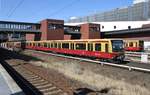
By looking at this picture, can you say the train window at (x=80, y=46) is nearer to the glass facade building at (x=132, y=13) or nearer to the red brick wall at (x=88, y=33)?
the red brick wall at (x=88, y=33)

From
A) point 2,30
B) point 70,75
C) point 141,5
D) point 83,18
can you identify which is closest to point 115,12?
point 141,5

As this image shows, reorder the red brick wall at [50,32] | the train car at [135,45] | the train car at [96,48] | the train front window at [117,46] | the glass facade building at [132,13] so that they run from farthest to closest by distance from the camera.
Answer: the glass facade building at [132,13], the red brick wall at [50,32], the train car at [135,45], the train front window at [117,46], the train car at [96,48]

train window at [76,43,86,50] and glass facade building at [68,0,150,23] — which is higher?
glass facade building at [68,0,150,23]

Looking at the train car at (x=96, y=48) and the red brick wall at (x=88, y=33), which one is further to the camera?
the red brick wall at (x=88, y=33)

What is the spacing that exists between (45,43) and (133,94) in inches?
1496

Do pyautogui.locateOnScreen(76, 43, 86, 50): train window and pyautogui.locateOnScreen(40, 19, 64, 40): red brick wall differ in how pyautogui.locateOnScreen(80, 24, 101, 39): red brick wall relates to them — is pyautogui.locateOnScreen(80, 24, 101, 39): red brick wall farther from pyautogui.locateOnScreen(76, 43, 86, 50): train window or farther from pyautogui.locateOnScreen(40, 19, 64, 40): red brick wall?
pyautogui.locateOnScreen(76, 43, 86, 50): train window

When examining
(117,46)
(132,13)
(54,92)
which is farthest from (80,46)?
(132,13)

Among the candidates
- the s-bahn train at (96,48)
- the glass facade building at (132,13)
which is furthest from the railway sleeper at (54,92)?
the glass facade building at (132,13)

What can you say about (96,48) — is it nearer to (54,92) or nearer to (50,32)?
(54,92)

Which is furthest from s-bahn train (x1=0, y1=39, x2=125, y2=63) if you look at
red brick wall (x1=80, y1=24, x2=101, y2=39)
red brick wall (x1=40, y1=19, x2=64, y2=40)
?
red brick wall (x1=80, y1=24, x2=101, y2=39)

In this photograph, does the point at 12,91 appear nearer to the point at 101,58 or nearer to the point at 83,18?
the point at 101,58

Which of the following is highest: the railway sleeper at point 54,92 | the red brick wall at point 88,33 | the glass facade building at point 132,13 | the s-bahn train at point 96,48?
the glass facade building at point 132,13

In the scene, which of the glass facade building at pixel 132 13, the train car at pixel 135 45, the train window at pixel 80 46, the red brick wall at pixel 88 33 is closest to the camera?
the train window at pixel 80 46

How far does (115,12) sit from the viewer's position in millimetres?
137250
